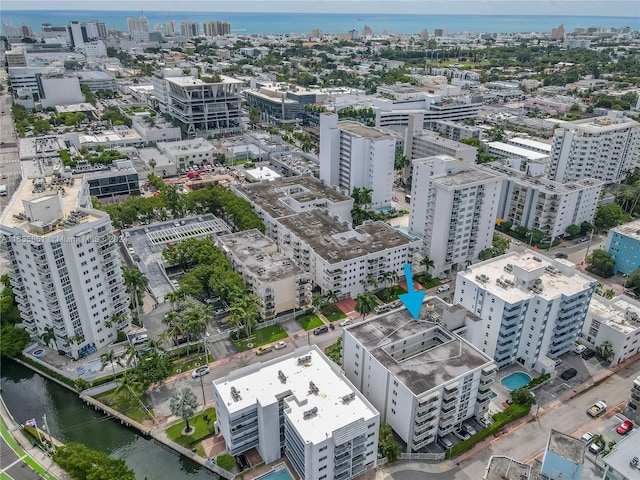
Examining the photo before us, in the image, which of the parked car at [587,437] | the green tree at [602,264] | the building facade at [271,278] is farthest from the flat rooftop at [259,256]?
the green tree at [602,264]

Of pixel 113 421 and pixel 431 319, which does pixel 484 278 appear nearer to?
pixel 431 319

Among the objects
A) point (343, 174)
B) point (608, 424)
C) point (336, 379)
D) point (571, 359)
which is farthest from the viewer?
point (343, 174)

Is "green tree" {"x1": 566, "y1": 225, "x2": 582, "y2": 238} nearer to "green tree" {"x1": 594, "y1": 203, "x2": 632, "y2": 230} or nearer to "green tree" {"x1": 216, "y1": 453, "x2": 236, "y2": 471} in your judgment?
"green tree" {"x1": 594, "y1": 203, "x2": 632, "y2": 230}

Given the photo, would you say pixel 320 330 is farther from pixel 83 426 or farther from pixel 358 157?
pixel 358 157

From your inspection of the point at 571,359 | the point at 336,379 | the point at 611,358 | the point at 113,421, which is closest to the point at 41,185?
the point at 113,421

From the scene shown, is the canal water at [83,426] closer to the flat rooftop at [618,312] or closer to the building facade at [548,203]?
the flat rooftop at [618,312]
